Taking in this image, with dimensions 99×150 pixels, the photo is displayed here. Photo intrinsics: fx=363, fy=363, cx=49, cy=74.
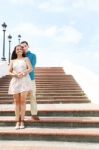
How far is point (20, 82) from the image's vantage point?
7105 mm

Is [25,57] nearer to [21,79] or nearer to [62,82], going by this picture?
[21,79]

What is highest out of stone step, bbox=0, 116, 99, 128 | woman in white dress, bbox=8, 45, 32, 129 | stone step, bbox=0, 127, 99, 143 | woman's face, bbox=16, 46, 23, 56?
woman's face, bbox=16, 46, 23, 56

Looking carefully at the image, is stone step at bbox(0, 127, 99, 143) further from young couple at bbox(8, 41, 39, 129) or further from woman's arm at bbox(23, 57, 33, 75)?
woman's arm at bbox(23, 57, 33, 75)

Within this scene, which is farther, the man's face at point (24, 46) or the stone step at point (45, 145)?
the man's face at point (24, 46)

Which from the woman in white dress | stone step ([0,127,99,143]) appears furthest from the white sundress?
stone step ([0,127,99,143])

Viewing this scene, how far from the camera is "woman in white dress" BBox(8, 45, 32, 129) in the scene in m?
7.07

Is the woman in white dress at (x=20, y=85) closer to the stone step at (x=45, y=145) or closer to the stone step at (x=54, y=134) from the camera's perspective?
the stone step at (x=54, y=134)

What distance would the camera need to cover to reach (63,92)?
11180 millimetres

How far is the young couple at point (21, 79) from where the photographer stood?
23.2ft

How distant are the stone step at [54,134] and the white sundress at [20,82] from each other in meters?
0.79

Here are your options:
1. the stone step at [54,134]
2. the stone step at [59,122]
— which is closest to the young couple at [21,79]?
the stone step at [59,122]

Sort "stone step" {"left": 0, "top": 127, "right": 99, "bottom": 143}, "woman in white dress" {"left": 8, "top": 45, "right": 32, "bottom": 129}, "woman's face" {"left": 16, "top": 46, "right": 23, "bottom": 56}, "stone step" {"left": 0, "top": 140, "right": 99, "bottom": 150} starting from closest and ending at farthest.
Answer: "stone step" {"left": 0, "top": 140, "right": 99, "bottom": 150} → "stone step" {"left": 0, "top": 127, "right": 99, "bottom": 143} → "woman in white dress" {"left": 8, "top": 45, "right": 32, "bottom": 129} → "woman's face" {"left": 16, "top": 46, "right": 23, "bottom": 56}

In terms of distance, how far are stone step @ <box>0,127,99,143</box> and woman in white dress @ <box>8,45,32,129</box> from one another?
32 centimetres

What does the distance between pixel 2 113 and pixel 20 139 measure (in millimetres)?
1430
